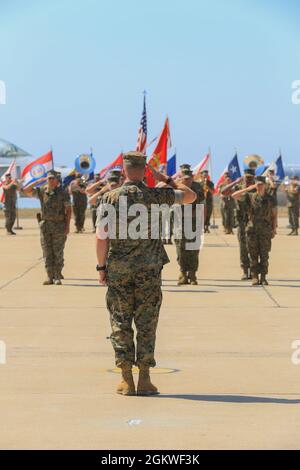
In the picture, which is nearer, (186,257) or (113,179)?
(113,179)

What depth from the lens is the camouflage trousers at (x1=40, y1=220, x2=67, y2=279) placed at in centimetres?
1981

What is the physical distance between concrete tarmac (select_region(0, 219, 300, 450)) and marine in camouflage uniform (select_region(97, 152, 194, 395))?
277 mm

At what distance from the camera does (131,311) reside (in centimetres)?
1002

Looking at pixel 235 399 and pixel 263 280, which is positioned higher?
pixel 235 399

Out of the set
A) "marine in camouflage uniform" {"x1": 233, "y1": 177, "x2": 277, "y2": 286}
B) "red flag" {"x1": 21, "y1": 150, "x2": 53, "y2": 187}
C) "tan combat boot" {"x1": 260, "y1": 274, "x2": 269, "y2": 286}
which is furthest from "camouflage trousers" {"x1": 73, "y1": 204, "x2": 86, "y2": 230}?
"marine in camouflage uniform" {"x1": 233, "y1": 177, "x2": 277, "y2": 286}

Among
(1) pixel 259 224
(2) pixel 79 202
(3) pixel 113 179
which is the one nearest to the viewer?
(3) pixel 113 179

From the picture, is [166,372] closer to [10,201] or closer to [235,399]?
[235,399]

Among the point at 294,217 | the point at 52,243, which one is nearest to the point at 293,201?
the point at 294,217

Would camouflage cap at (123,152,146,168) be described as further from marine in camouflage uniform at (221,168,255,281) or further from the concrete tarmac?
marine in camouflage uniform at (221,168,255,281)

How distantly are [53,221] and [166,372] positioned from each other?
8.92m

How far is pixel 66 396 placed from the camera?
980cm

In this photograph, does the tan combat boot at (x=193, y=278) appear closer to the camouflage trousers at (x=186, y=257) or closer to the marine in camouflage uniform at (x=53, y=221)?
the camouflage trousers at (x=186, y=257)

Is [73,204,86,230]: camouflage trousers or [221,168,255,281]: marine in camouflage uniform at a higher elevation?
[221,168,255,281]: marine in camouflage uniform

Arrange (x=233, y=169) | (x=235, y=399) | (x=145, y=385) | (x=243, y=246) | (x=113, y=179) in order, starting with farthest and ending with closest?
(x=233, y=169)
(x=243, y=246)
(x=113, y=179)
(x=145, y=385)
(x=235, y=399)
